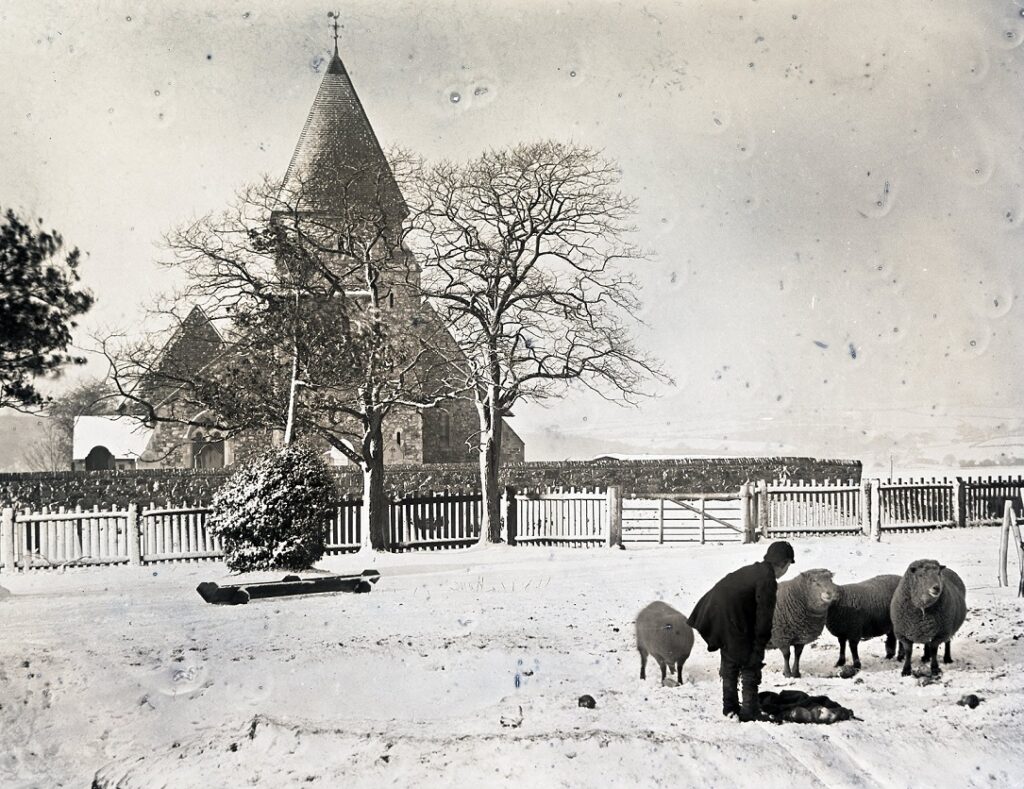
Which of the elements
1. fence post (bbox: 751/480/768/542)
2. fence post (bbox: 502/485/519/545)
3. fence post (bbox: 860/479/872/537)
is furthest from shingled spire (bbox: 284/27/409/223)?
fence post (bbox: 860/479/872/537)

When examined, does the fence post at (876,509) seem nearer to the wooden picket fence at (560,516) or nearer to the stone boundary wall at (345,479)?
the stone boundary wall at (345,479)

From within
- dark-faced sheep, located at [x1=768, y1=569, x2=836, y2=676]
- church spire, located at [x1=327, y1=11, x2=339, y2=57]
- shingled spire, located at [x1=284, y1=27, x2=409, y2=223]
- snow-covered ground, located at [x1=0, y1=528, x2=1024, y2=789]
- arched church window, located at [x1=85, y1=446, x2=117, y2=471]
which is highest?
church spire, located at [x1=327, y1=11, x2=339, y2=57]

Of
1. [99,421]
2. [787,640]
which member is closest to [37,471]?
[99,421]

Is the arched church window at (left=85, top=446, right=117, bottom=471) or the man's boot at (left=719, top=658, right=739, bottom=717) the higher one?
the arched church window at (left=85, top=446, right=117, bottom=471)

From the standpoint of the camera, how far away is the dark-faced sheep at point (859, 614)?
213 inches

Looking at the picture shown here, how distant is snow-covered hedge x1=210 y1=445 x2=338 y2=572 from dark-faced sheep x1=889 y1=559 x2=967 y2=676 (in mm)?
5185

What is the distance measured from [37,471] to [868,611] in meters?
7.99

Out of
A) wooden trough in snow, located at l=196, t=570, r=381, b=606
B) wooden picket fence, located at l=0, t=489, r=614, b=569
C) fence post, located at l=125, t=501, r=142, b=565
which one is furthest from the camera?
fence post, located at l=125, t=501, r=142, b=565

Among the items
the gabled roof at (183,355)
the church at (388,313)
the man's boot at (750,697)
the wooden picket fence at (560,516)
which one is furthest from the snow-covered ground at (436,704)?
the wooden picket fence at (560,516)

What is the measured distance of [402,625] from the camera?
611 centimetres

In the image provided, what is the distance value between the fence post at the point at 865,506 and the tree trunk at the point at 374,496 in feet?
23.1

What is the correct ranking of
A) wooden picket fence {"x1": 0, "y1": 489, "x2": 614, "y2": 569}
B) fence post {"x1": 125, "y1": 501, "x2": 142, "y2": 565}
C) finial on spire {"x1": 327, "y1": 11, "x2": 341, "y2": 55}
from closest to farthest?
finial on spire {"x1": 327, "y1": 11, "x2": 341, "y2": 55} < wooden picket fence {"x1": 0, "y1": 489, "x2": 614, "y2": 569} < fence post {"x1": 125, "y1": 501, "x2": 142, "y2": 565}

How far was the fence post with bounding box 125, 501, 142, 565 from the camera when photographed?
34.2 ft

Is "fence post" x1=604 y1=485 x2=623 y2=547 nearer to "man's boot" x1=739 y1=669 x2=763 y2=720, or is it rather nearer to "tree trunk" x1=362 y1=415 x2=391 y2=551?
"tree trunk" x1=362 y1=415 x2=391 y2=551
